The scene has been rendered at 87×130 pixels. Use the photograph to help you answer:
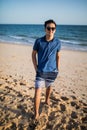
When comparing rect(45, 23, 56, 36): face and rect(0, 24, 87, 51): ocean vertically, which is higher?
rect(45, 23, 56, 36): face

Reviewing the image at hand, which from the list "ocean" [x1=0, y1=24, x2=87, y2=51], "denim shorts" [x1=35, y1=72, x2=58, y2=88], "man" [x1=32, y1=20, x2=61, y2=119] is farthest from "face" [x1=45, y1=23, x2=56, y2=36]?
"ocean" [x1=0, y1=24, x2=87, y2=51]

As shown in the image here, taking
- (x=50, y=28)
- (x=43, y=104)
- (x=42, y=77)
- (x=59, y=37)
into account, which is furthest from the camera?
(x=59, y=37)

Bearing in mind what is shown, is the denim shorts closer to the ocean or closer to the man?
the man

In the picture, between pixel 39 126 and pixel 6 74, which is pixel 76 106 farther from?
pixel 6 74

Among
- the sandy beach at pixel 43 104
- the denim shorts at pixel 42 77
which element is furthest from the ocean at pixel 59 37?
the denim shorts at pixel 42 77

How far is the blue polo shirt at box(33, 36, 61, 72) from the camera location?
3.06m

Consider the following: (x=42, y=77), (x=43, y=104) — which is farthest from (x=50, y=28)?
(x=43, y=104)

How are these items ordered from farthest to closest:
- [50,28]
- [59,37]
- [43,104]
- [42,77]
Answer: [59,37]
[43,104]
[42,77]
[50,28]

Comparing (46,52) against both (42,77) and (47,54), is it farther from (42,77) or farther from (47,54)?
(42,77)

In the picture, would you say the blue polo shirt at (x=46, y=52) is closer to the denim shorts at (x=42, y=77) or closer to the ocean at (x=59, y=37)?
the denim shorts at (x=42, y=77)

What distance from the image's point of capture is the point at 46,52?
3100mm

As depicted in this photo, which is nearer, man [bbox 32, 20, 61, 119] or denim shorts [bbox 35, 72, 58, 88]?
man [bbox 32, 20, 61, 119]

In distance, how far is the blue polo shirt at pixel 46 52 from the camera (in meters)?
3.06

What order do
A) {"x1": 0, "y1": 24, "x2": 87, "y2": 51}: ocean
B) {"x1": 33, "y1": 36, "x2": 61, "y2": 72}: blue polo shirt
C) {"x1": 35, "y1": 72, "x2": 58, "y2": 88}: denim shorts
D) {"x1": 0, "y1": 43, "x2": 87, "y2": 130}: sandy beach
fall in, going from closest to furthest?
1. {"x1": 33, "y1": 36, "x2": 61, "y2": 72}: blue polo shirt
2. {"x1": 35, "y1": 72, "x2": 58, "y2": 88}: denim shorts
3. {"x1": 0, "y1": 43, "x2": 87, "y2": 130}: sandy beach
4. {"x1": 0, "y1": 24, "x2": 87, "y2": 51}: ocean
